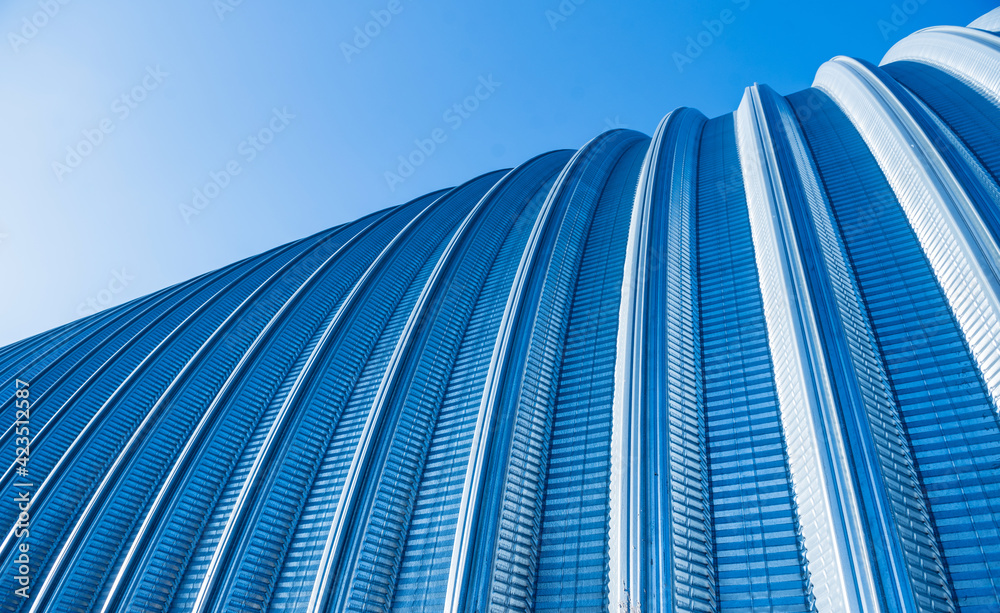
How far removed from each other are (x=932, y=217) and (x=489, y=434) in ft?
24.4

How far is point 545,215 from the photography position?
517 inches

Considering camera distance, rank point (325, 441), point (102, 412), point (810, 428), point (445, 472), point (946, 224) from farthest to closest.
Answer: point (102, 412)
point (325, 441)
point (445, 472)
point (946, 224)
point (810, 428)

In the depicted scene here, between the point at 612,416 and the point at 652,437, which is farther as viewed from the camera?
the point at 612,416

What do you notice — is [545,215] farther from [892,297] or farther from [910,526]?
[910,526]

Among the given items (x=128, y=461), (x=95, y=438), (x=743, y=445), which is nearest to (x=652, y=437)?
(x=743, y=445)

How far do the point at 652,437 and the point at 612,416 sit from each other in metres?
1.15

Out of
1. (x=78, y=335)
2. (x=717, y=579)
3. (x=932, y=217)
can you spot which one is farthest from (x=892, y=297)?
(x=78, y=335)

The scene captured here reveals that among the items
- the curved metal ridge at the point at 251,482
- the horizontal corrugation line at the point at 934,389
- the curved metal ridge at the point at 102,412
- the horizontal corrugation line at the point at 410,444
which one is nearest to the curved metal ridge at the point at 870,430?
the horizontal corrugation line at the point at 934,389

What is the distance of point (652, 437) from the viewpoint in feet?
21.5

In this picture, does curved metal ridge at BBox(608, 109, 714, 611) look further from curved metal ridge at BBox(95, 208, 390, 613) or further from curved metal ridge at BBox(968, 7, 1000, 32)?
curved metal ridge at BBox(968, 7, 1000, 32)

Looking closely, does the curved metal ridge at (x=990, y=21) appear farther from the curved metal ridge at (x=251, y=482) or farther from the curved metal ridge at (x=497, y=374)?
the curved metal ridge at (x=251, y=482)

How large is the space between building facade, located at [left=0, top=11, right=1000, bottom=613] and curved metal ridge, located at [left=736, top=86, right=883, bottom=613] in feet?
0.10

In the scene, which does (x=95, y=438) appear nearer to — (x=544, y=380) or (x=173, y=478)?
(x=173, y=478)

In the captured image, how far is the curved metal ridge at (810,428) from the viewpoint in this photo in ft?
15.1
